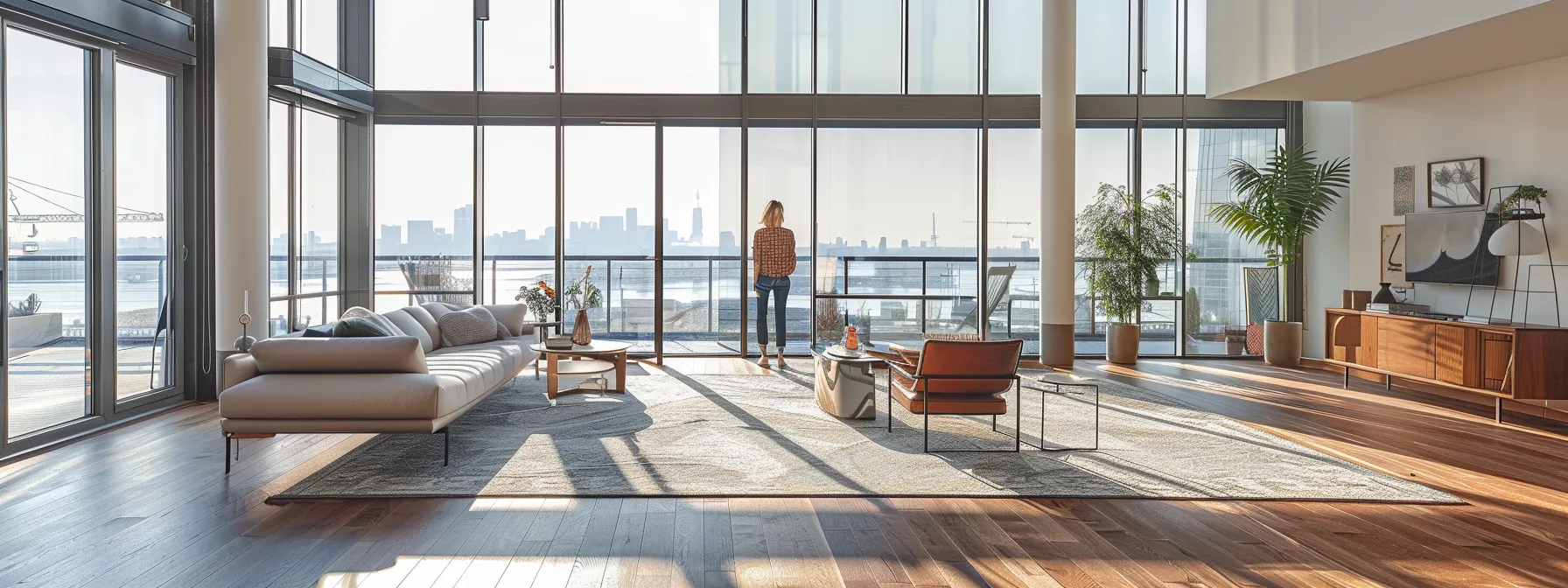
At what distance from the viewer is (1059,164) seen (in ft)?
28.0

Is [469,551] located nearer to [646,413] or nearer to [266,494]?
[266,494]

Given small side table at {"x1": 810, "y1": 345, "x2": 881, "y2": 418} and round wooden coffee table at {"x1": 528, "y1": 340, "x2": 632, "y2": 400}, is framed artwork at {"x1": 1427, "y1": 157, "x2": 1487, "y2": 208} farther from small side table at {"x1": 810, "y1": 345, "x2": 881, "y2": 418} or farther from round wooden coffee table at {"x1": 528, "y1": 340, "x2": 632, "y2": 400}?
round wooden coffee table at {"x1": 528, "y1": 340, "x2": 632, "y2": 400}

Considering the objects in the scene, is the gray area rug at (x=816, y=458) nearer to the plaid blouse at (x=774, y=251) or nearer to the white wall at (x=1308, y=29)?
the plaid blouse at (x=774, y=251)

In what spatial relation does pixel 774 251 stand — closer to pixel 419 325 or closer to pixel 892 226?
pixel 892 226

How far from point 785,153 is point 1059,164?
106 inches

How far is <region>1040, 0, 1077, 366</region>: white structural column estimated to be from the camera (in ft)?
28.0

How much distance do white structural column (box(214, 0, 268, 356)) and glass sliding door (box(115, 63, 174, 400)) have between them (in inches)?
16.7

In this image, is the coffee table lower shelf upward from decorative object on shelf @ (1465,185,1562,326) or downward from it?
downward

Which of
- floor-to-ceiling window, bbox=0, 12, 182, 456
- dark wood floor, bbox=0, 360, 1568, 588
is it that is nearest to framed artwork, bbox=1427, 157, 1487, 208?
dark wood floor, bbox=0, 360, 1568, 588

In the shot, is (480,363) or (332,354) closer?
(332,354)

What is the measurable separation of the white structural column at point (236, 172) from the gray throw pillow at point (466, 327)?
4.05ft

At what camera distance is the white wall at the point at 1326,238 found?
339 inches

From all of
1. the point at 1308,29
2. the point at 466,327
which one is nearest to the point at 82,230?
the point at 466,327

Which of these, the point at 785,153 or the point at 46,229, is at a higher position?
the point at 785,153
